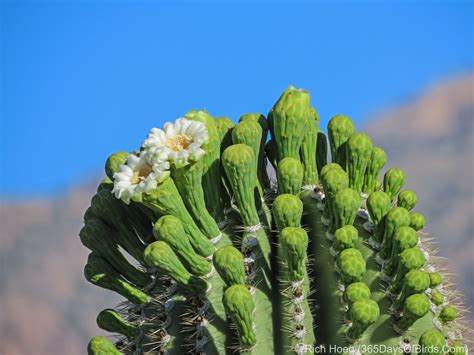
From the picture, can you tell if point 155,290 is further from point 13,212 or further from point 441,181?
point 441,181

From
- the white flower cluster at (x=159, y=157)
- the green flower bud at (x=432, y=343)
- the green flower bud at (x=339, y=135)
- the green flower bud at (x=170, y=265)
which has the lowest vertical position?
the green flower bud at (x=432, y=343)

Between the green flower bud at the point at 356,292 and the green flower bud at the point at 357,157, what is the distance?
830mm

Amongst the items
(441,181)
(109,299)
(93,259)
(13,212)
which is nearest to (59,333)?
(109,299)

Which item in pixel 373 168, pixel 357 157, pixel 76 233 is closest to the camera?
pixel 357 157

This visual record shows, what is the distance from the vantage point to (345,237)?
5164mm

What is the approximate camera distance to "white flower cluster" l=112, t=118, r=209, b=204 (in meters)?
5.28

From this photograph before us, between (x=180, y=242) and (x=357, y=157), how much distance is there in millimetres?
1126

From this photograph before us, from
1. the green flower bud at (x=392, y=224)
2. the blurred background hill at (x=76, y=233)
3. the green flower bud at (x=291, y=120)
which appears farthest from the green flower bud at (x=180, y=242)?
the blurred background hill at (x=76, y=233)

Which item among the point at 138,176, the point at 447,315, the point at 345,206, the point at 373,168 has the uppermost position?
the point at 373,168

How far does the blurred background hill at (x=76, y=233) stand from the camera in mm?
27297

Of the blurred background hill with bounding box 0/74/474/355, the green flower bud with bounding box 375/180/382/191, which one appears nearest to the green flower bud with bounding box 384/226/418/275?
the green flower bud with bounding box 375/180/382/191

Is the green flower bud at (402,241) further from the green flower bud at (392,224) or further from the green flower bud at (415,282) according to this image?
the green flower bud at (415,282)

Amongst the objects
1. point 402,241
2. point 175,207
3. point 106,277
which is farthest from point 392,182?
point 106,277

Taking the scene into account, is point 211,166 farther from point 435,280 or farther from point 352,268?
point 435,280
